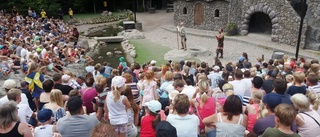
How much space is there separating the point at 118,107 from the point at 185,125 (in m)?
1.21

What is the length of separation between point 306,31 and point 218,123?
14513 millimetres

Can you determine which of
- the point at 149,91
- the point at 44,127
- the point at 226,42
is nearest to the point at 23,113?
the point at 44,127

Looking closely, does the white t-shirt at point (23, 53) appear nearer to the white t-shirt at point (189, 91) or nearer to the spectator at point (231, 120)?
the white t-shirt at point (189, 91)

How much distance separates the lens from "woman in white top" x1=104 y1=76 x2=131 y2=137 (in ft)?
15.7

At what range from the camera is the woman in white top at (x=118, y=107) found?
188 inches

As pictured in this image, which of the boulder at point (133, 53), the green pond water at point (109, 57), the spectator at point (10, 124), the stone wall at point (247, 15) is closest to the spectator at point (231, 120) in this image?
the spectator at point (10, 124)

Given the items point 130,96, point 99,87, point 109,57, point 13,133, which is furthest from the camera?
point 109,57

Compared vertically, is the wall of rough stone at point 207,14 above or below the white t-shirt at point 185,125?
above

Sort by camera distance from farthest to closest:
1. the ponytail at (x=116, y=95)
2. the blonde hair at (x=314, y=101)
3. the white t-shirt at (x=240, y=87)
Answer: the white t-shirt at (x=240, y=87), the ponytail at (x=116, y=95), the blonde hair at (x=314, y=101)

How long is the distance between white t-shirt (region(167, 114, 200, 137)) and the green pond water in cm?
1119

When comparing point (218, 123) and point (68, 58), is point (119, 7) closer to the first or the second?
point (68, 58)

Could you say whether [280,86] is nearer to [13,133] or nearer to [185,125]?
[185,125]

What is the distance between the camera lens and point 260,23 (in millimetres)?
20391

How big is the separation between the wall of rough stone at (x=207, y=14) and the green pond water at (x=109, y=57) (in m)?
6.15
